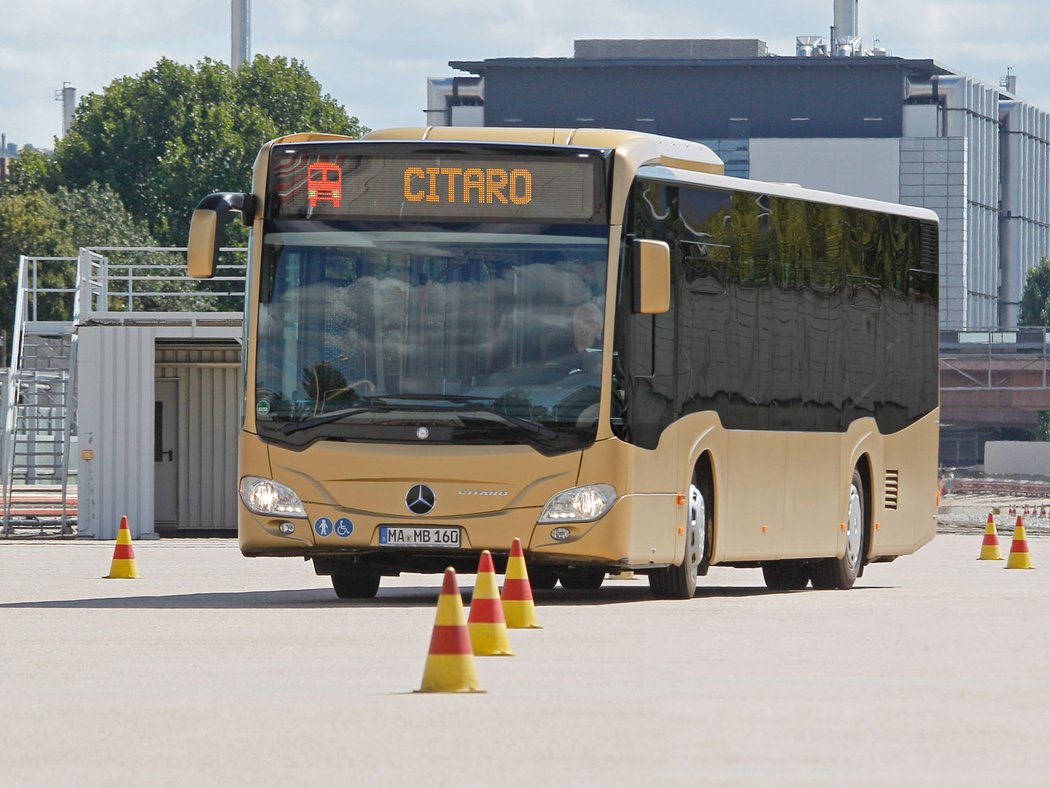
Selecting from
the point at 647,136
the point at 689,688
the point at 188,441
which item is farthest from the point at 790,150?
the point at 689,688

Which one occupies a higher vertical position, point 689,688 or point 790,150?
point 790,150

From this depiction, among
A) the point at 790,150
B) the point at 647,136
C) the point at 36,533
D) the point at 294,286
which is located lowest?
the point at 36,533

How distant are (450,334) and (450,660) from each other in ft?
22.2

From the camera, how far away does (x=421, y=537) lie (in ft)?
57.1

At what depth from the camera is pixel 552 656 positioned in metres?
13.2

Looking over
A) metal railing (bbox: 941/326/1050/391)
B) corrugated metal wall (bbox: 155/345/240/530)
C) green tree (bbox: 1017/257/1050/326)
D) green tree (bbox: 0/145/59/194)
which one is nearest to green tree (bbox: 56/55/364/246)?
green tree (bbox: 0/145/59/194)

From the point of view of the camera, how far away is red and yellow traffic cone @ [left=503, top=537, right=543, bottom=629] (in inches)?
603

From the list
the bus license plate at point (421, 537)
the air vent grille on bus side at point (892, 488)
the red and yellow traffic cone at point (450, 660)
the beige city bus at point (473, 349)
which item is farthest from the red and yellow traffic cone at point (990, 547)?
the red and yellow traffic cone at point (450, 660)

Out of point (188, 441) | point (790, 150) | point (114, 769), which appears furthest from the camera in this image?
point (790, 150)

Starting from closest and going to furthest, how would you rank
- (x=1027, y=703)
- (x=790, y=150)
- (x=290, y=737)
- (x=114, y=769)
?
(x=114, y=769) → (x=290, y=737) → (x=1027, y=703) → (x=790, y=150)

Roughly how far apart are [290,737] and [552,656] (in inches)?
159

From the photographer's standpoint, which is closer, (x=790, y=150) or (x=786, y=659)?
(x=786, y=659)

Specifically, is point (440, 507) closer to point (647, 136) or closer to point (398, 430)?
point (398, 430)

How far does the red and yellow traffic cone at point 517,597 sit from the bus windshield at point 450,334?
205 cm
